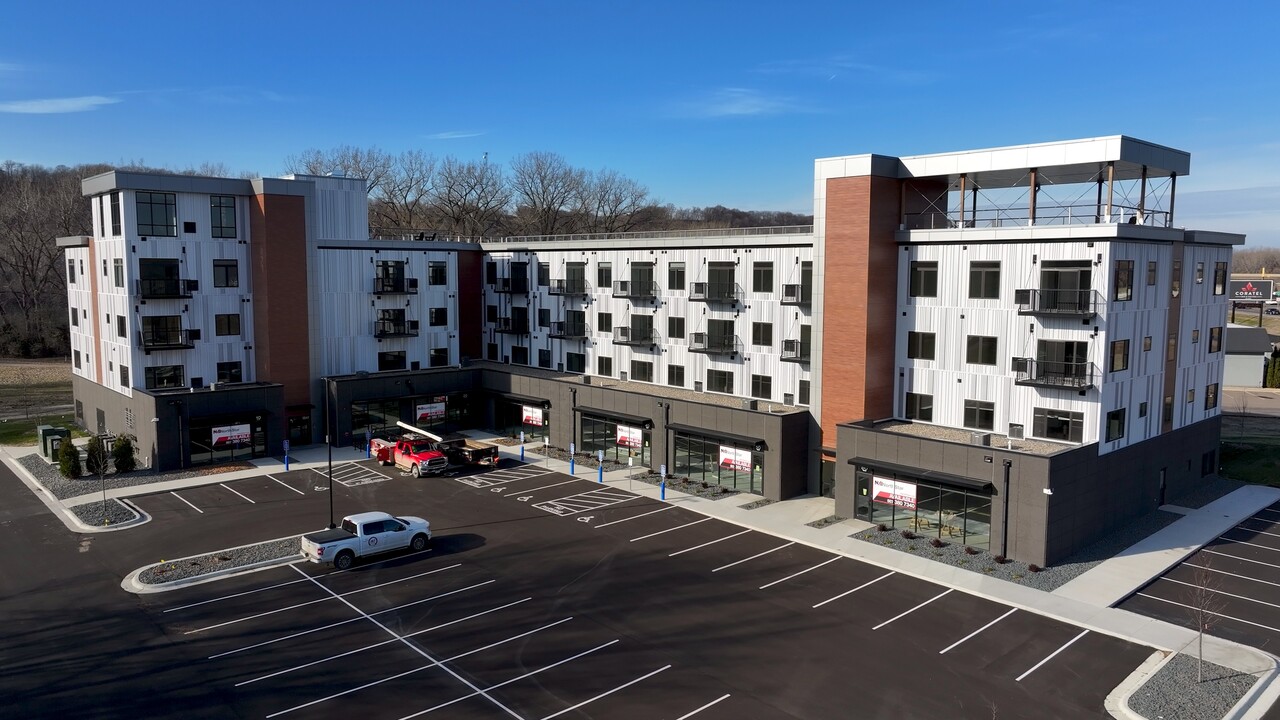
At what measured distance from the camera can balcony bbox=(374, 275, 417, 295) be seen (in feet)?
171

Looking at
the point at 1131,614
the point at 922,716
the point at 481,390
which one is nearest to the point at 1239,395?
the point at 1131,614

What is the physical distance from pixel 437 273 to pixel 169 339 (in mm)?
16272

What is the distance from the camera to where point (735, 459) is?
39.6 metres

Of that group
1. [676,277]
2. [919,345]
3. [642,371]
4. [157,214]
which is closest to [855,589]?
[919,345]

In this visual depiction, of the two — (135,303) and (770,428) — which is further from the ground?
(135,303)

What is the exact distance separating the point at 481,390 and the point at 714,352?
17955 millimetres

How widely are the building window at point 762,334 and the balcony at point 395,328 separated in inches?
904

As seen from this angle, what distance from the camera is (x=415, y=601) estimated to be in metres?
26.2

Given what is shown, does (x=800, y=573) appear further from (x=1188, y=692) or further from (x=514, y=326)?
(x=514, y=326)

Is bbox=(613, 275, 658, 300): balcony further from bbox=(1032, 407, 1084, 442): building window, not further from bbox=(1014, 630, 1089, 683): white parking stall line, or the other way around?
bbox=(1014, 630, 1089, 683): white parking stall line

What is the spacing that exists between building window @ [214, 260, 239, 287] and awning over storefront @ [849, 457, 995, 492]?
116 ft

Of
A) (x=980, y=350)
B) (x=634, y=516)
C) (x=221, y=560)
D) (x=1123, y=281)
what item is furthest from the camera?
(x=634, y=516)

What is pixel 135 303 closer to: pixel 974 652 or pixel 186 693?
pixel 186 693

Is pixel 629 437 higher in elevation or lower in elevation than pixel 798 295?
lower
